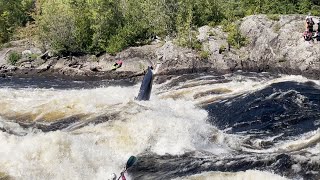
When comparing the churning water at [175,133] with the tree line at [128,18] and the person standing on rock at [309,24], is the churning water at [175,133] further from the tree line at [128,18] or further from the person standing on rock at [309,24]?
the tree line at [128,18]

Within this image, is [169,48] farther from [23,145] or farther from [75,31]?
[23,145]

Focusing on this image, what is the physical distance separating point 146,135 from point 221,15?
2681cm

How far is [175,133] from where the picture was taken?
56.9 feet

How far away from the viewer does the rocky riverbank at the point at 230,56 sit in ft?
98.6

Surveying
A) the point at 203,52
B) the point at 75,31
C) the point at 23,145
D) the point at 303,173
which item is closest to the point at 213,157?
the point at 303,173

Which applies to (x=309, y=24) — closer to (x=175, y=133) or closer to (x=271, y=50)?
(x=271, y=50)

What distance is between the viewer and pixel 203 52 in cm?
3397

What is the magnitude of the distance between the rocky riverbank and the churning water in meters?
3.05

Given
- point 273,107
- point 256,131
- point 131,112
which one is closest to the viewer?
point 256,131

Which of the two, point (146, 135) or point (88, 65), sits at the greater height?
point (146, 135)

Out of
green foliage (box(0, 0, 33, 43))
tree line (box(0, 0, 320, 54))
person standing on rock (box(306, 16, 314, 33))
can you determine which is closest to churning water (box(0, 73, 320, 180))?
person standing on rock (box(306, 16, 314, 33))

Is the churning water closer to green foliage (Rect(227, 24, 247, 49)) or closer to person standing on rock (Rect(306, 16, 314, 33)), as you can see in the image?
person standing on rock (Rect(306, 16, 314, 33))

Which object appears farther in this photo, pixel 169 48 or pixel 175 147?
pixel 169 48

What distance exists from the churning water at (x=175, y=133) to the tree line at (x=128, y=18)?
46.1 feet
